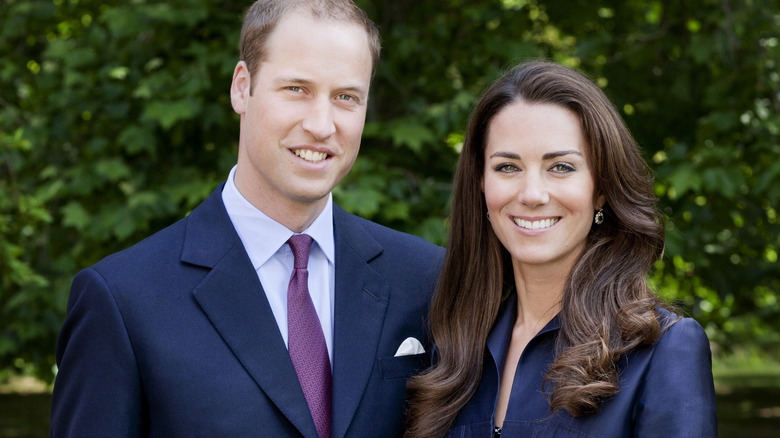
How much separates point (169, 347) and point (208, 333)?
120 mm

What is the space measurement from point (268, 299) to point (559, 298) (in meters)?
0.90

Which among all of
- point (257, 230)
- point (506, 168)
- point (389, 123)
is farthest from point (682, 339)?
point (389, 123)

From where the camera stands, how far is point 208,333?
2520 millimetres

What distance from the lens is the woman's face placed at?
264 centimetres

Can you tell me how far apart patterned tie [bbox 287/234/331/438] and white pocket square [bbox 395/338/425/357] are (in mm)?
286

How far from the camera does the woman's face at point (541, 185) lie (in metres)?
2.64

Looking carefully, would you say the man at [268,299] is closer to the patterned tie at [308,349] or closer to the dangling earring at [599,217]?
the patterned tie at [308,349]

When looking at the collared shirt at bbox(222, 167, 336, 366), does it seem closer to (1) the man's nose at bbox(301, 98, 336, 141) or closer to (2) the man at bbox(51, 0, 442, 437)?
(2) the man at bbox(51, 0, 442, 437)

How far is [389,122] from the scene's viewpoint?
537 cm

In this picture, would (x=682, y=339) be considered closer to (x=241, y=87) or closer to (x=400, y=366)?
(x=400, y=366)

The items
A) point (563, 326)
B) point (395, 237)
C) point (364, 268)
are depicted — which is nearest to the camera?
point (563, 326)

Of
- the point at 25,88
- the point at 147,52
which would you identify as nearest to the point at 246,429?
the point at 147,52

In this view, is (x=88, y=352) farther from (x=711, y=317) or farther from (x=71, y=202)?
(x=711, y=317)

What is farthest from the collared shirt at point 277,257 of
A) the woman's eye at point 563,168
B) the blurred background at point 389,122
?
the blurred background at point 389,122
